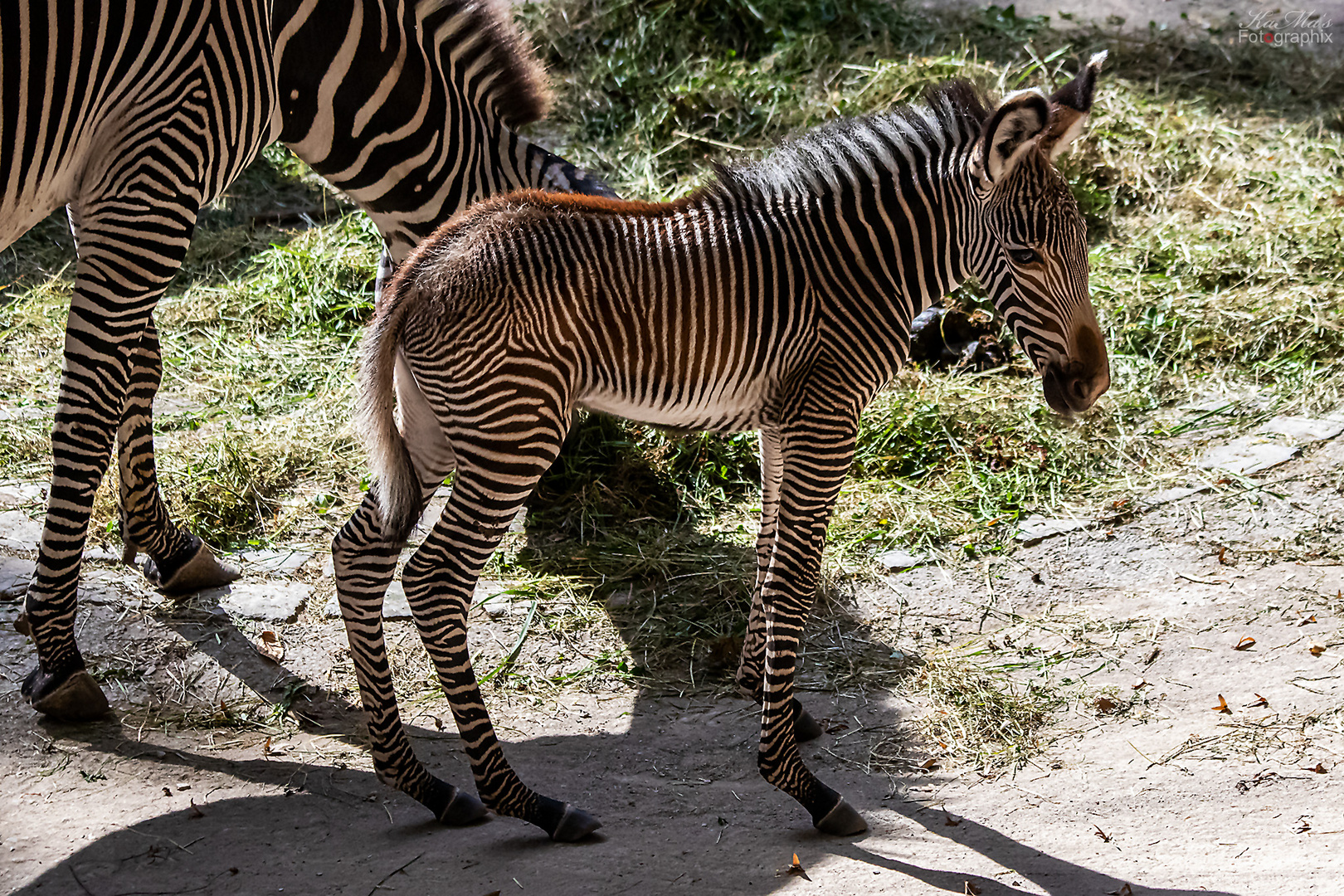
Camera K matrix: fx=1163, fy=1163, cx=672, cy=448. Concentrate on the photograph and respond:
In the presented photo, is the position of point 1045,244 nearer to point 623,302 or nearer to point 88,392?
point 623,302

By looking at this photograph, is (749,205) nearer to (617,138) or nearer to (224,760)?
(224,760)

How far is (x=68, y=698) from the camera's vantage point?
4.66 meters

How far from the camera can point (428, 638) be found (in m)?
4.04

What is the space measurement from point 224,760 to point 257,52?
9.63 ft

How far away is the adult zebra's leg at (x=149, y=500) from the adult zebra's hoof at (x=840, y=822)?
10.8ft

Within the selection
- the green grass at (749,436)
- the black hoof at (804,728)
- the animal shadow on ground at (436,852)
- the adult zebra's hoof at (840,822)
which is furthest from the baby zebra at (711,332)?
the green grass at (749,436)

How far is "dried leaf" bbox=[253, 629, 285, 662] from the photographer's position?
530 centimetres

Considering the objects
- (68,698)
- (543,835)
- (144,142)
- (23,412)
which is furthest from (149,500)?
(543,835)

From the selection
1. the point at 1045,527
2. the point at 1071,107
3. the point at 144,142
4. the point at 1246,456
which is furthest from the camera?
the point at 1246,456

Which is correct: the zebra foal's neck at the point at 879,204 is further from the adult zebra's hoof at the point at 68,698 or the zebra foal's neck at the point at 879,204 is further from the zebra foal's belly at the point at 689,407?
the adult zebra's hoof at the point at 68,698

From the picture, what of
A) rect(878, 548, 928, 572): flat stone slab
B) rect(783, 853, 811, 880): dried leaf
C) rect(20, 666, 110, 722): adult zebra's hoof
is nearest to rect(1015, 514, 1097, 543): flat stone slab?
rect(878, 548, 928, 572): flat stone slab

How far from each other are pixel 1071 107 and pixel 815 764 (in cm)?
267

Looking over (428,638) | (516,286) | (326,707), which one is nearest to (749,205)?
(516,286)

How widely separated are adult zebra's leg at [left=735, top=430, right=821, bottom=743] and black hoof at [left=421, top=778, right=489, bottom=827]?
1349mm
